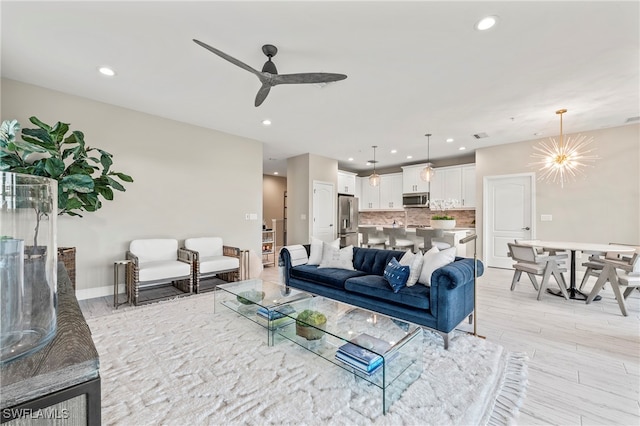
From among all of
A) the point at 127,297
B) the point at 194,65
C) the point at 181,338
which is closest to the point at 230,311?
the point at 181,338

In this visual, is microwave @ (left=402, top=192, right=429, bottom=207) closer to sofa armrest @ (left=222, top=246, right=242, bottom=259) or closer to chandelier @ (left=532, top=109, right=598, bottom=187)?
chandelier @ (left=532, top=109, right=598, bottom=187)

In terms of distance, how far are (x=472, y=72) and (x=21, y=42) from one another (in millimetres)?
4479

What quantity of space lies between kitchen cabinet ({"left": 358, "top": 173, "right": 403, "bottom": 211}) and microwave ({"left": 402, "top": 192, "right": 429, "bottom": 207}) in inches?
9.8

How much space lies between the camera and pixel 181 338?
258 centimetres

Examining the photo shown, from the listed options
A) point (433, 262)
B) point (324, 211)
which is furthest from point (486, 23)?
point (324, 211)

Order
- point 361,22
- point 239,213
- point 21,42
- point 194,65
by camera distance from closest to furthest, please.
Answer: point 361,22
point 21,42
point 194,65
point 239,213

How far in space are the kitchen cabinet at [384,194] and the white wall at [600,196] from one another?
9.74ft

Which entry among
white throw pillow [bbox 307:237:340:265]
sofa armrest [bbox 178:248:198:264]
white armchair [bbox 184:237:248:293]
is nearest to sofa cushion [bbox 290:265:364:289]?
white throw pillow [bbox 307:237:340:265]

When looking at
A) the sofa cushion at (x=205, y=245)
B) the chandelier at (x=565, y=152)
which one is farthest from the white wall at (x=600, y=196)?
the sofa cushion at (x=205, y=245)

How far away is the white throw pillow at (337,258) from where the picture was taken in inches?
146

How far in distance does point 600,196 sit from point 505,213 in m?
1.47

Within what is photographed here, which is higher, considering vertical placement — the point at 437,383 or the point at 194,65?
the point at 194,65

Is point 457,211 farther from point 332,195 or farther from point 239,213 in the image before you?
point 239,213

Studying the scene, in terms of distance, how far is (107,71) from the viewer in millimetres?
3047
